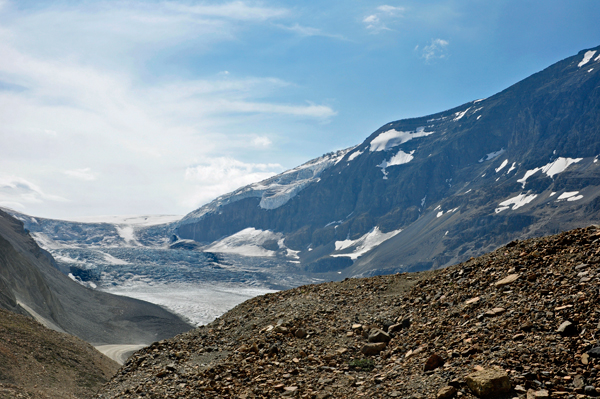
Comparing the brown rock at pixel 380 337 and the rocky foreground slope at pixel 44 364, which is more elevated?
the brown rock at pixel 380 337

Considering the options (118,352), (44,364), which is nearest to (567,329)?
(44,364)

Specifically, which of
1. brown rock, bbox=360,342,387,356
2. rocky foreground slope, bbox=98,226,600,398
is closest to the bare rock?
rocky foreground slope, bbox=98,226,600,398

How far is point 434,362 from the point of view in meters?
9.52

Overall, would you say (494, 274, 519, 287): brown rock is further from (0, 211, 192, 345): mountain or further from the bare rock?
(0, 211, 192, 345): mountain

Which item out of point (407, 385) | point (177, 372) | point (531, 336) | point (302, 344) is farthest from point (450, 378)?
point (177, 372)

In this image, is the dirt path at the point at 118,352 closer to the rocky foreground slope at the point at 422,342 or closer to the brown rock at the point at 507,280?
the rocky foreground slope at the point at 422,342

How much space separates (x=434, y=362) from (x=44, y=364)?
25.8m

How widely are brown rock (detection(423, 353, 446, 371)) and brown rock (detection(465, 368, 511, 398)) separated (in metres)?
1.46

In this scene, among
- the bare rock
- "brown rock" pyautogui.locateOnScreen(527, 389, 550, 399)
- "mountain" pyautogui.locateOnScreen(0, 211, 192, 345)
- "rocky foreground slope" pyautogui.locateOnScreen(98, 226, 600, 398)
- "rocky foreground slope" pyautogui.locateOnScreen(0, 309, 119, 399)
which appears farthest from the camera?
→ "mountain" pyautogui.locateOnScreen(0, 211, 192, 345)

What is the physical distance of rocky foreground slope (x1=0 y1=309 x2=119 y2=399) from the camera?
21327mm

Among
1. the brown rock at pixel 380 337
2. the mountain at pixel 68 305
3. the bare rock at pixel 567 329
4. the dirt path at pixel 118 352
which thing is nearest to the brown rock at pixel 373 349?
the brown rock at pixel 380 337

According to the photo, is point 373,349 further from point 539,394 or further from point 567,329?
point 539,394

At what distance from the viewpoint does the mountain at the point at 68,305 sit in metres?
74.8

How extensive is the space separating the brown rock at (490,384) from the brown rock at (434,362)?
57.6 inches
